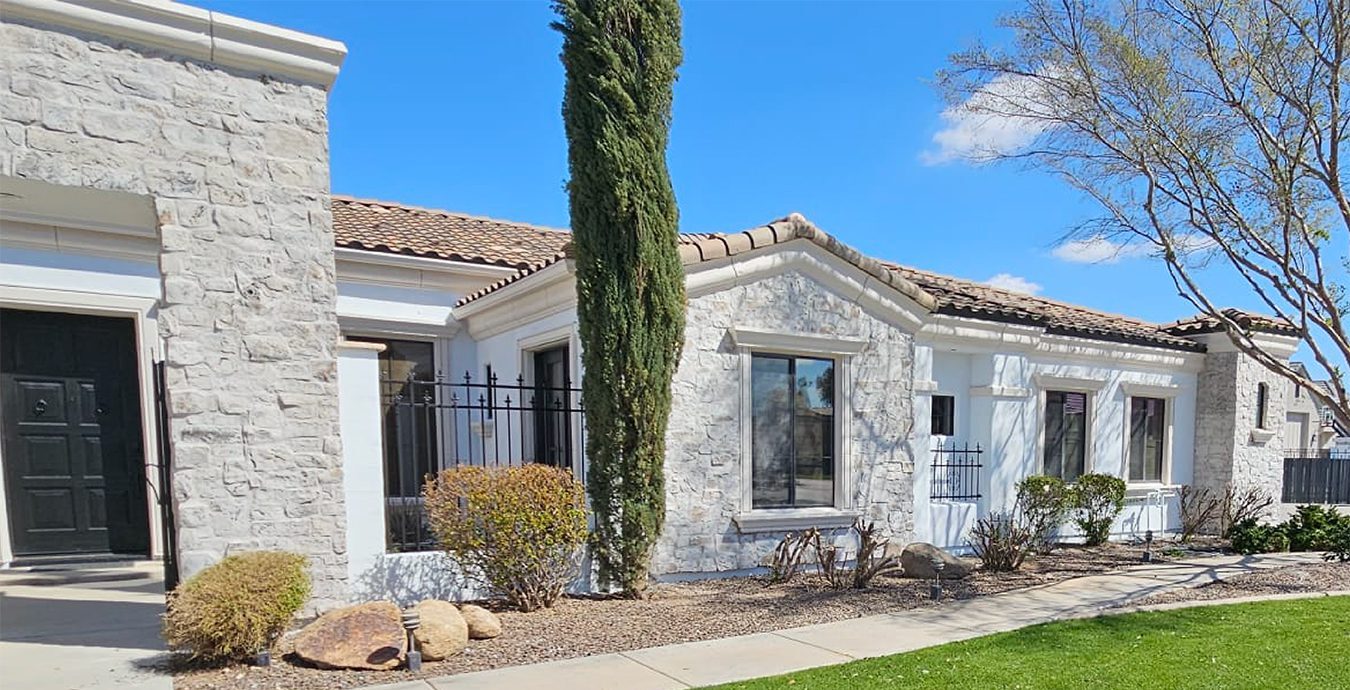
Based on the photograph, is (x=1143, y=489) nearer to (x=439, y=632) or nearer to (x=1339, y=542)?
(x=1339, y=542)

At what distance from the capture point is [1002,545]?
876cm

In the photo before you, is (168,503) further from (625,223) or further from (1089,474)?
(1089,474)

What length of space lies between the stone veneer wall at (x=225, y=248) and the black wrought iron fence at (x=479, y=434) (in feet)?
8.10

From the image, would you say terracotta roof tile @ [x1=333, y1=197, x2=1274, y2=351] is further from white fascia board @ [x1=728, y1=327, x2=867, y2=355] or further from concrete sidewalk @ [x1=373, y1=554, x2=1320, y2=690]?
concrete sidewalk @ [x1=373, y1=554, x2=1320, y2=690]

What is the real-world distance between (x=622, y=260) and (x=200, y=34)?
390 centimetres

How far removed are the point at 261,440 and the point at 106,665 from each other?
177 cm

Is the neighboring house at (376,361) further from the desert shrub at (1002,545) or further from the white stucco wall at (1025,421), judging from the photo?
the desert shrub at (1002,545)

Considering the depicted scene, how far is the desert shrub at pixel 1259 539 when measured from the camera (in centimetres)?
1045

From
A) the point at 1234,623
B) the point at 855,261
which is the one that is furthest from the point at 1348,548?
the point at 855,261

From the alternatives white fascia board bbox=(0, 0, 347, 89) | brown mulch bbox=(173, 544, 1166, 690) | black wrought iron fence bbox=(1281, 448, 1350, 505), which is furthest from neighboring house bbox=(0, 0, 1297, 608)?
black wrought iron fence bbox=(1281, 448, 1350, 505)

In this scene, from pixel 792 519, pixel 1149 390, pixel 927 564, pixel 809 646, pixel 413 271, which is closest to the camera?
pixel 809 646

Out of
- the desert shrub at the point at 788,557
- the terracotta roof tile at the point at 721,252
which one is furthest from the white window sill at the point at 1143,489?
the desert shrub at the point at 788,557

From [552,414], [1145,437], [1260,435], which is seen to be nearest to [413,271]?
[552,414]

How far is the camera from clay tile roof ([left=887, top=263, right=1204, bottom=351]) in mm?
10211
